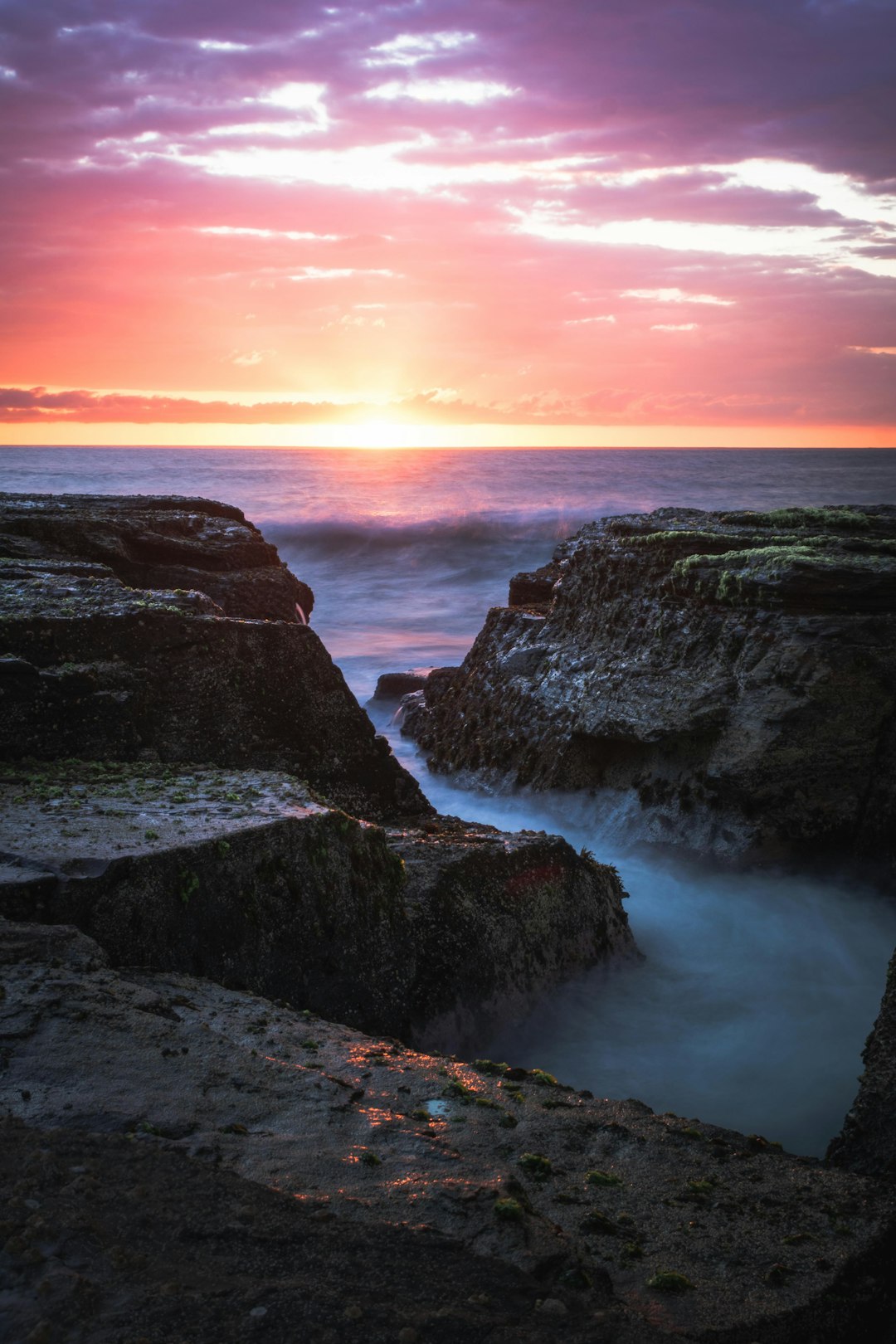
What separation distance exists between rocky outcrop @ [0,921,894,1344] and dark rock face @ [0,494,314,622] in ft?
16.7

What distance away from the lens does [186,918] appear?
362cm

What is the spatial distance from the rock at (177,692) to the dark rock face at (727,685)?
209cm

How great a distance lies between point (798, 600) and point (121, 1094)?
5643 millimetres

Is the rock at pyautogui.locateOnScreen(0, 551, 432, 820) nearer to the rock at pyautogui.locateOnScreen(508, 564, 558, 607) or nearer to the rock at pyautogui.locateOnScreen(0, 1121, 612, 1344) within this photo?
the rock at pyautogui.locateOnScreen(0, 1121, 612, 1344)

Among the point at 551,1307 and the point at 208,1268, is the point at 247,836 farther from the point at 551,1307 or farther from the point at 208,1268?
the point at 551,1307

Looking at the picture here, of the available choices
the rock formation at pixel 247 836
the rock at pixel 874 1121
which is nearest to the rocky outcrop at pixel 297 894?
the rock formation at pixel 247 836

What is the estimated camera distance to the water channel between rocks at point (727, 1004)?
4609 mm

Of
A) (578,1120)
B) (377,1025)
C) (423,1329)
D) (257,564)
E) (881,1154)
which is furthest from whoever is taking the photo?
(257,564)

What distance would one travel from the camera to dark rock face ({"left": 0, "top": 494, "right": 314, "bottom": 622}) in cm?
784

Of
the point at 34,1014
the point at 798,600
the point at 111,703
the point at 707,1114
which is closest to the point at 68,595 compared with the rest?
the point at 111,703

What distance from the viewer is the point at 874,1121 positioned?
3.24 m

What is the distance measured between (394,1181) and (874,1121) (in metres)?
1.73

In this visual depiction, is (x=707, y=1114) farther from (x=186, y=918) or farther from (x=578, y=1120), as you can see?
(x=186, y=918)

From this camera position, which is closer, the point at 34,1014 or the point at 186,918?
the point at 34,1014
